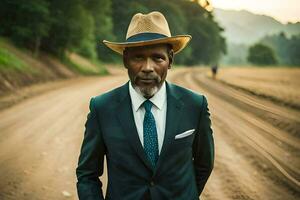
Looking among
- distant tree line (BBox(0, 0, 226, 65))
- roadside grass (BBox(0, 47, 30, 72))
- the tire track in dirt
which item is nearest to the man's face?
the tire track in dirt

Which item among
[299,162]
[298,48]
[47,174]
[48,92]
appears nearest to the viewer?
[47,174]

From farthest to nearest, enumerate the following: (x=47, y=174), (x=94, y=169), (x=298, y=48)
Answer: (x=298, y=48), (x=47, y=174), (x=94, y=169)

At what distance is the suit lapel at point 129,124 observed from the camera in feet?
7.73

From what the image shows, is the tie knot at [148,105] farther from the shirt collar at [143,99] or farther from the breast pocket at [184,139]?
the breast pocket at [184,139]

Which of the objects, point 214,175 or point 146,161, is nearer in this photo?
point 146,161

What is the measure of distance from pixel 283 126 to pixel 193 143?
11.8 meters

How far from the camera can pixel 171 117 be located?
2463 millimetres

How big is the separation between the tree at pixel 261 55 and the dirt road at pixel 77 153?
122 m

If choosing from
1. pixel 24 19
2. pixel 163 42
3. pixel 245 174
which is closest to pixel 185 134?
pixel 163 42

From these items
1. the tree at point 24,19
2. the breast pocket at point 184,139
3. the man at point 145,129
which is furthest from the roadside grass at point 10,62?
the breast pocket at point 184,139

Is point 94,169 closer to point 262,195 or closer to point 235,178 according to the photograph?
point 262,195

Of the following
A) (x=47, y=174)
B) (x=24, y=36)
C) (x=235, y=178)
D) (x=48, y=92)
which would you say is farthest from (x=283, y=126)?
(x=24, y=36)

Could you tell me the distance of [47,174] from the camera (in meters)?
7.19

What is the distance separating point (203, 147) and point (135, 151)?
60cm
